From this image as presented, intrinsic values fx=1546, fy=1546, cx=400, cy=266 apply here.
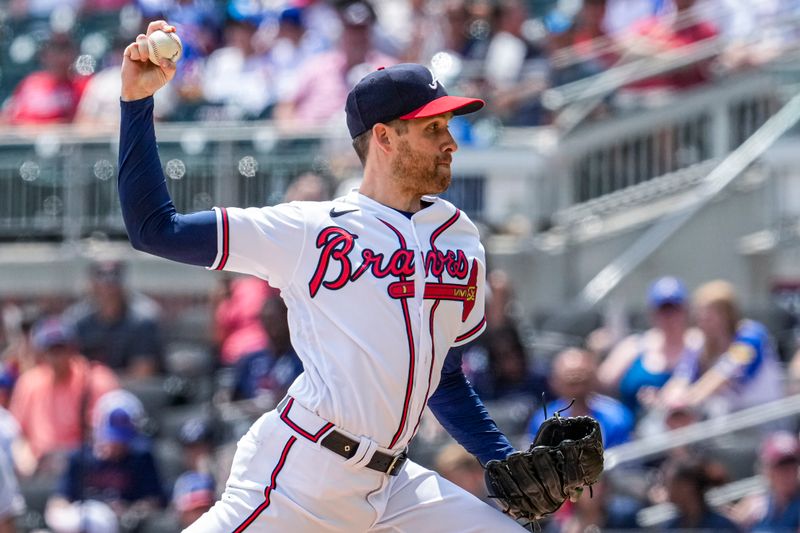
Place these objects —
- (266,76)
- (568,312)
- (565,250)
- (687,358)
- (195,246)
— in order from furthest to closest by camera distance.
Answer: (266,76) < (565,250) < (568,312) < (687,358) < (195,246)

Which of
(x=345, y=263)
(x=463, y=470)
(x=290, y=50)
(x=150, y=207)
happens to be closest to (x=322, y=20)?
(x=290, y=50)

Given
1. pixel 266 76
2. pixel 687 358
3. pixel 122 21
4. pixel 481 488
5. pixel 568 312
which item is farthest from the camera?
pixel 122 21

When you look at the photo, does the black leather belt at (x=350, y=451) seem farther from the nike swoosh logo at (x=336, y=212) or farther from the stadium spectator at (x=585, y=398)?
the stadium spectator at (x=585, y=398)

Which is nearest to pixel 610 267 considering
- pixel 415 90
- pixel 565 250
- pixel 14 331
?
pixel 565 250

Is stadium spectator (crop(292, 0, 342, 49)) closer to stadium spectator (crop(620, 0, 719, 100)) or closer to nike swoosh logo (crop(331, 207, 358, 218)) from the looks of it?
stadium spectator (crop(620, 0, 719, 100))

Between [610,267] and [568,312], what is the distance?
836 millimetres

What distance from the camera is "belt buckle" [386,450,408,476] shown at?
409cm

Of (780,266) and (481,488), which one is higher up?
(780,266)

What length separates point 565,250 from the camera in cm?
1020

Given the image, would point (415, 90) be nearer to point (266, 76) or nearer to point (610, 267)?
point (610, 267)

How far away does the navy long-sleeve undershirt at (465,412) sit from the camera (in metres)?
4.32

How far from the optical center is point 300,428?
4.04 metres

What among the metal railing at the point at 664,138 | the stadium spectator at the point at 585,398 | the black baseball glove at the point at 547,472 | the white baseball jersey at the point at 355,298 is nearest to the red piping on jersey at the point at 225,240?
the white baseball jersey at the point at 355,298

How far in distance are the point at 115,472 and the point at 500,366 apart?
216 cm
